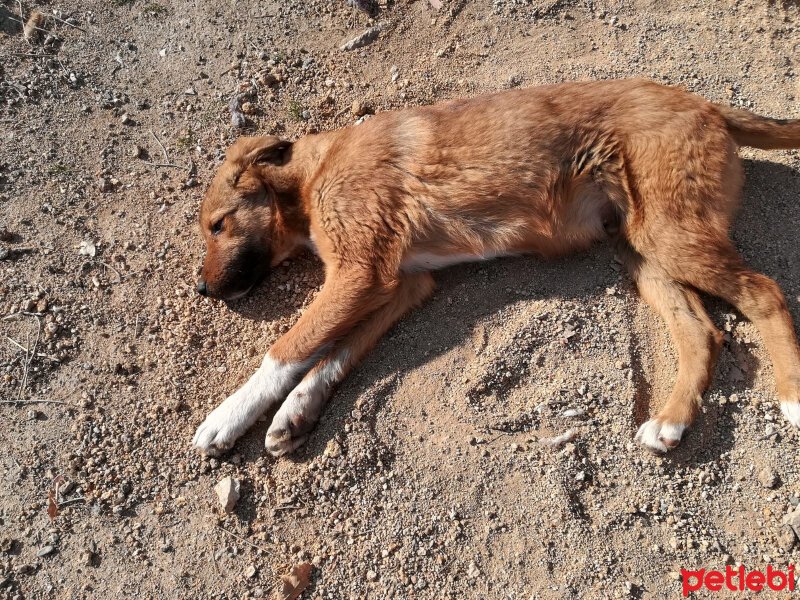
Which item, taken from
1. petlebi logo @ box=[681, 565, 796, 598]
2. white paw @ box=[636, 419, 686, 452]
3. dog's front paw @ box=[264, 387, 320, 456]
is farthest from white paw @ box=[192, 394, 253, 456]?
petlebi logo @ box=[681, 565, 796, 598]

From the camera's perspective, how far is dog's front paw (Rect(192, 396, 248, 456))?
14.3 ft

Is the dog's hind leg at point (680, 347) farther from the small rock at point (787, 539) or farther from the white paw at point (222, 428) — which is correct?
the white paw at point (222, 428)

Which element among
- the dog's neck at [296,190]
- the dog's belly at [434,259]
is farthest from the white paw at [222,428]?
the dog's belly at [434,259]

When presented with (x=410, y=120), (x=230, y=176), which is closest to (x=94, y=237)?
(x=230, y=176)

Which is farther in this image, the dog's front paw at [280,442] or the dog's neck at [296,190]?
the dog's neck at [296,190]

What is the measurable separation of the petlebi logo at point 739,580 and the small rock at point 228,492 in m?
3.29

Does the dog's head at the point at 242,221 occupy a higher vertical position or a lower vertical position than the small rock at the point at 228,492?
higher

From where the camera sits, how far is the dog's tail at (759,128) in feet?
15.4

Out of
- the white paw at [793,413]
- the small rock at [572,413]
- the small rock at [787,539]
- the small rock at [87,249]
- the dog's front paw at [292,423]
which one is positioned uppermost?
the small rock at [87,249]

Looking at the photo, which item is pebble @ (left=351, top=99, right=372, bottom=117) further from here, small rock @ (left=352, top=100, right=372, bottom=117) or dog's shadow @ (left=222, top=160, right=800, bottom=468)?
dog's shadow @ (left=222, top=160, right=800, bottom=468)

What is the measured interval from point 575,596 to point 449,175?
3.31m

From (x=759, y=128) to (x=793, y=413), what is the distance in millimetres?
2403

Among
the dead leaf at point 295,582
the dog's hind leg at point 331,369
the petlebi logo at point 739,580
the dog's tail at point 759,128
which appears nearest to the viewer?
the petlebi logo at point 739,580

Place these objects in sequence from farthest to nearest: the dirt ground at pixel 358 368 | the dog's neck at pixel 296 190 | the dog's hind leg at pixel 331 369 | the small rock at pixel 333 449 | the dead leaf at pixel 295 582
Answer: the dog's neck at pixel 296 190 < the dog's hind leg at pixel 331 369 < the small rock at pixel 333 449 < the dirt ground at pixel 358 368 < the dead leaf at pixel 295 582
